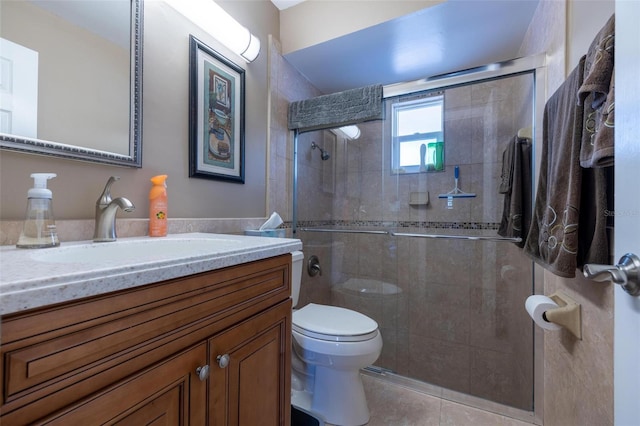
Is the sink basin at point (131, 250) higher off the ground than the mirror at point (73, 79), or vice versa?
the mirror at point (73, 79)

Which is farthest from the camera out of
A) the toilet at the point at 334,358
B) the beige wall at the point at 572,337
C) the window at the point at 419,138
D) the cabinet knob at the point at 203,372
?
the window at the point at 419,138

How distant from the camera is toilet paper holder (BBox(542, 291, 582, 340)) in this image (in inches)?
37.2

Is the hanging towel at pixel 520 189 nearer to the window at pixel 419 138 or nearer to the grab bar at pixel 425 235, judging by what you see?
the grab bar at pixel 425 235

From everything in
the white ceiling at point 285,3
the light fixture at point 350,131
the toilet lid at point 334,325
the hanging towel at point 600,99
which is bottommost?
the toilet lid at point 334,325

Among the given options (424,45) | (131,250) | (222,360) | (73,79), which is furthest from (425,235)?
(73,79)

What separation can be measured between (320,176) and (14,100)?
166 centimetres

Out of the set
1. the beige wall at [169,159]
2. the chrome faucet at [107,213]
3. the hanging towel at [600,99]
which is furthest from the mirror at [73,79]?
the hanging towel at [600,99]

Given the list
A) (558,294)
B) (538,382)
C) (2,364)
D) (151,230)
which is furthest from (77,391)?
(538,382)

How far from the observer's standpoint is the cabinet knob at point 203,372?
1.93ft

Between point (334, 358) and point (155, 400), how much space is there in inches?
35.5

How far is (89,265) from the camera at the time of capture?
470 mm

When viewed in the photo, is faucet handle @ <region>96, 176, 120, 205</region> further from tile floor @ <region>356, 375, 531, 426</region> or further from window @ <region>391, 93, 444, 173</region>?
window @ <region>391, 93, 444, 173</region>

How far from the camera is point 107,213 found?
86 cm

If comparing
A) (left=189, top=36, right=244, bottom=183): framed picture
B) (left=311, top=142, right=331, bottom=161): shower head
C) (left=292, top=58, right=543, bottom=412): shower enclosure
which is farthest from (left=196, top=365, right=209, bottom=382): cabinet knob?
(left=311, top=142, right=331, bottom=161): shower head
